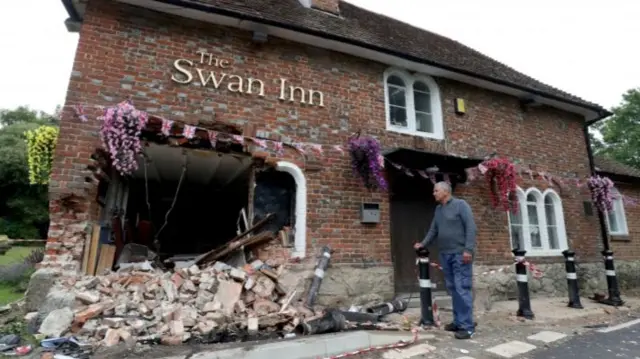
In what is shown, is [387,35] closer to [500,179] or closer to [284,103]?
[284,103]

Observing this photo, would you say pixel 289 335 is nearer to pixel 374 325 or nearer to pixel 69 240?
pixel 374 325

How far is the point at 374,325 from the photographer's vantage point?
4.57m

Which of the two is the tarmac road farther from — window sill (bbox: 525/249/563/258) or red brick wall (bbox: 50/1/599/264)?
window sill (bbox: 525/249/563/258)

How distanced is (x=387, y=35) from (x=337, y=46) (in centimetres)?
235

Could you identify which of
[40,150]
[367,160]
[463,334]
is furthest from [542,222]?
[40,150]

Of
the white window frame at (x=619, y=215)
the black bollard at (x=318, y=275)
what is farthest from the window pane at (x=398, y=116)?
the white window frame at (x=619, y=215)

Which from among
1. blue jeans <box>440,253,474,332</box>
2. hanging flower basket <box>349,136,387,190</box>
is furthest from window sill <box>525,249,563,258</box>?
blue jeans <box>440,253,474,332</box>

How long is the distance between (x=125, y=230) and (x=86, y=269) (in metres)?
2.11

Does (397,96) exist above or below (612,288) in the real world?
above

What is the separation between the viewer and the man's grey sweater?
442cm

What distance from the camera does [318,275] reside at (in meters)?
5.56

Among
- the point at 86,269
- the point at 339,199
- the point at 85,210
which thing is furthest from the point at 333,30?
the point at 86,269

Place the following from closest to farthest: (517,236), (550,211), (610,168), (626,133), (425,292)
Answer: (425,292) < (517,236) < (550,211) < (610,168) < (626,133)

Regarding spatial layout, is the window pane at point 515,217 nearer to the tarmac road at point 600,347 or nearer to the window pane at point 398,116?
the window pane at point 398,116
